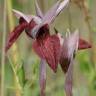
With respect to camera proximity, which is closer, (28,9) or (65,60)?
(65,60)

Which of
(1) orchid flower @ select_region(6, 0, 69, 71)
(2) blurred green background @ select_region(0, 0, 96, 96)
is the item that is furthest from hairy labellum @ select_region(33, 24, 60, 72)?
(2) blurred green background @ select_region(0, 0, 96, 96)

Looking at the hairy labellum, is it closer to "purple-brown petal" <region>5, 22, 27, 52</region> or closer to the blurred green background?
"purple-brown petal" <region>5, 22, 27, 52</region>

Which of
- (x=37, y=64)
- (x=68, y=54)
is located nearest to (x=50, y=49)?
(x=68, y=54)

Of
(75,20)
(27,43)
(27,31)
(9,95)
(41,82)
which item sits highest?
(27,31)

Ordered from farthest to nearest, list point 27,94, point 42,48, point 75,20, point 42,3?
point 75,20 < point 42,3 < point 27,94 < point 42,48

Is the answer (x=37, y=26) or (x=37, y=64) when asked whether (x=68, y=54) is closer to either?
(x=37, y=26)

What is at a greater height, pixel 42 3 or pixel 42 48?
pixel 42 48

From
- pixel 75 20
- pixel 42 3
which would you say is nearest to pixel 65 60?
pixel 42 3

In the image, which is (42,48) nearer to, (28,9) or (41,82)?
(41,82)
